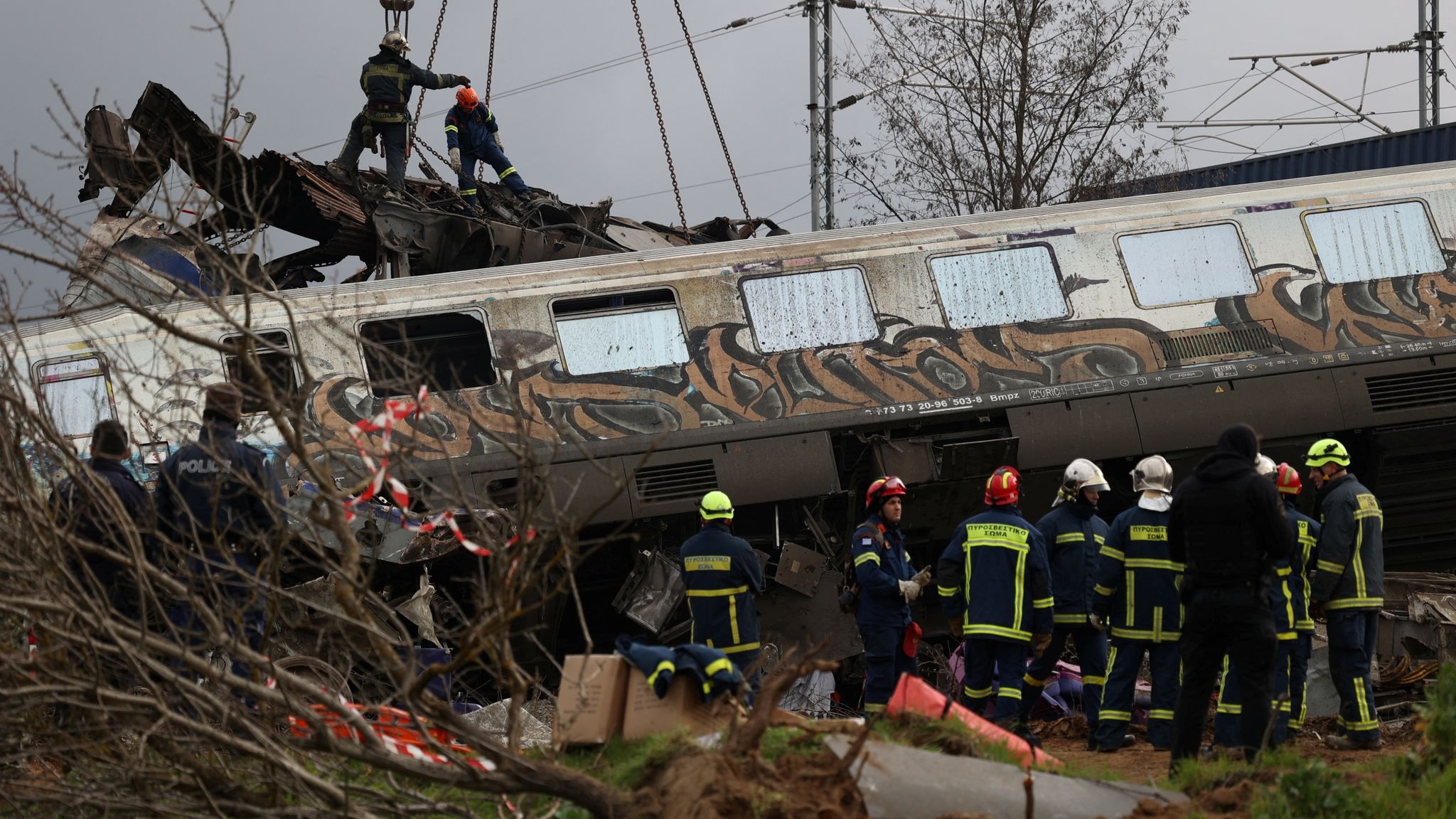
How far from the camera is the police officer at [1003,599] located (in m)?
8.40

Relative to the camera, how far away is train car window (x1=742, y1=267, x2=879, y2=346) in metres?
11.3

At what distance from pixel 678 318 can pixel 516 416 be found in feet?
20.5

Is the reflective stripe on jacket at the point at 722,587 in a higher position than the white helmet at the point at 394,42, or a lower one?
lower

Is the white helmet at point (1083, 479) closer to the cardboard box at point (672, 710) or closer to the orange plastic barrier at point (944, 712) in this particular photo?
the orange plastic barrier at point (944, 712)

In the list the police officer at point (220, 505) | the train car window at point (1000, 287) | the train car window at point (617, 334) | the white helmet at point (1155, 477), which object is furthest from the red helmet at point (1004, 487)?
the police officer at point (220, 505)

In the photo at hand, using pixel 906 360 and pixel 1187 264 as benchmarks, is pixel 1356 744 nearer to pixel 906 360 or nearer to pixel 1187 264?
pixel 906 360

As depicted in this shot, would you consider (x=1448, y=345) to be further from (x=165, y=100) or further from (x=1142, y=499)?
(x=165, y=100)

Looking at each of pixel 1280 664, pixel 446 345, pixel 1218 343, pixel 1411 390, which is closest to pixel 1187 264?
pixel 1218 343

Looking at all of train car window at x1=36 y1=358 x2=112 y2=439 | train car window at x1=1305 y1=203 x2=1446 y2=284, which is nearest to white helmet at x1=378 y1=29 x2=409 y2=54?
train car window at x1=36 y1=358 x2=112 y2=439

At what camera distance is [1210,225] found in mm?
11977

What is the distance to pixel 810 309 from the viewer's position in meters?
11.4

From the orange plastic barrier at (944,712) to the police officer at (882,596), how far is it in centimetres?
211

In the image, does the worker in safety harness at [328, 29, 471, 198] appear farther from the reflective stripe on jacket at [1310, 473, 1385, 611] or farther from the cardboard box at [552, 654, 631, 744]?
the reflective stripe on jacket at [1310, 473, 1385, 611]

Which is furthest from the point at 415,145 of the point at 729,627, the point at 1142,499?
the point at 1142,499
